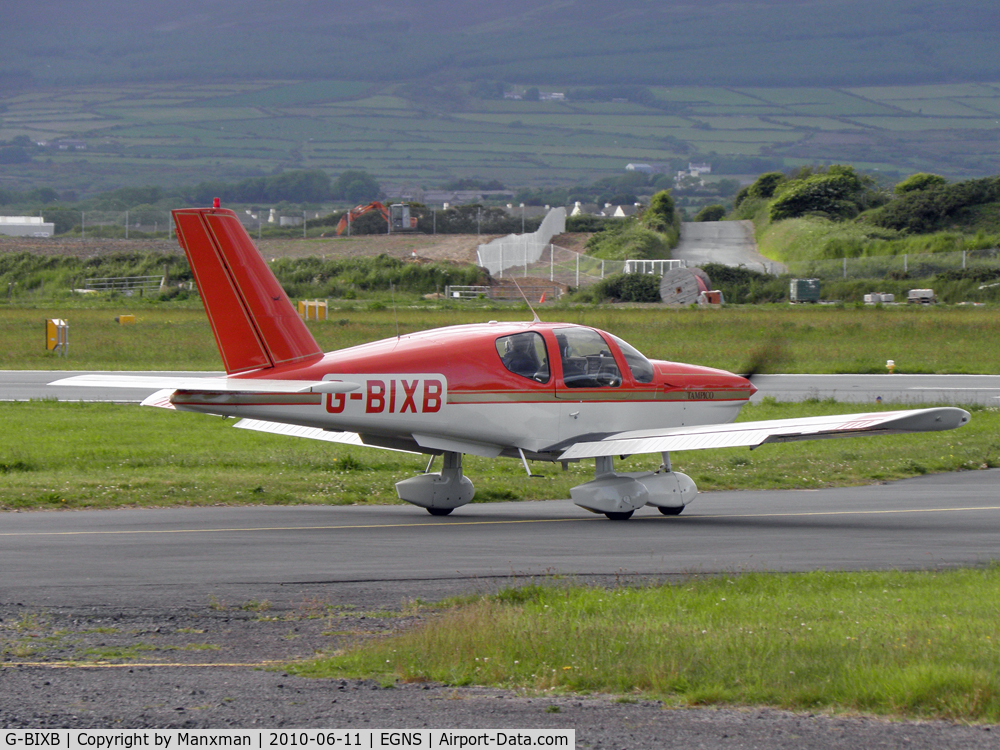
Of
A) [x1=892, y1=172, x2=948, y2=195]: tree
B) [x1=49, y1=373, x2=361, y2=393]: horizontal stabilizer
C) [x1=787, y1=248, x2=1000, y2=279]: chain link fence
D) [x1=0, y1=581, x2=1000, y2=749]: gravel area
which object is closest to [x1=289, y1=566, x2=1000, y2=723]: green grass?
[x1=0, y1=581, x2=1000, y2=749]: gravel area

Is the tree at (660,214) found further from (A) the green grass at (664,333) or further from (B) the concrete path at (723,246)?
(A) the green grass at (664,333)

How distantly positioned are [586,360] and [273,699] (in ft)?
27.4

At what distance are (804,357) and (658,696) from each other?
119ft

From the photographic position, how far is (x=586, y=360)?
14.4 meters

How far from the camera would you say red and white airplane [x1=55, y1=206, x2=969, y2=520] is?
42.3 ft

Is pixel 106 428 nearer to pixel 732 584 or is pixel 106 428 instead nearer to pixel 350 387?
pixel 350 387

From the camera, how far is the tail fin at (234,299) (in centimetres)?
1360

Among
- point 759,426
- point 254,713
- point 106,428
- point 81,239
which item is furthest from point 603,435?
point 81,239

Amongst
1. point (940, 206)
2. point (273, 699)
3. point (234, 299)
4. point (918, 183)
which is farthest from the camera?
point (918, 183)

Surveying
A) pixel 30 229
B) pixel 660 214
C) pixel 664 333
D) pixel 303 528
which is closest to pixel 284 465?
pixel 303 528

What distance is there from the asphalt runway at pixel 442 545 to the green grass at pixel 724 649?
144 centimetres

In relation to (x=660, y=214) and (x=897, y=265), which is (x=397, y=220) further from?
(x=897, y=265)

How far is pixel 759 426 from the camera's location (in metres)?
13.7

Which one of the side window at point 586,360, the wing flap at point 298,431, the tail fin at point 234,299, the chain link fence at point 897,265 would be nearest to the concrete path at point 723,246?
the chain link fence at point 897,265
